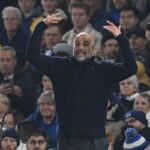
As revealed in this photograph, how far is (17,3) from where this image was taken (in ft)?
57.3

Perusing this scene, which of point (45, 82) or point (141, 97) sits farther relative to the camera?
point (45, 82)

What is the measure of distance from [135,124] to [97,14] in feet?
10.8

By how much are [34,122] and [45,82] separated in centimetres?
87

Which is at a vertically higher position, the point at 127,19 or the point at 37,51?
the point at 37,51

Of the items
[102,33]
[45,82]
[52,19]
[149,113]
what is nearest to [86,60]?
[52,19]

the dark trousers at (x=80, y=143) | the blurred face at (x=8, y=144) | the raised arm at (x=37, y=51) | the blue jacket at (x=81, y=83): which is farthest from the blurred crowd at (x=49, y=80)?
the raised arm at (x=37, y=51)

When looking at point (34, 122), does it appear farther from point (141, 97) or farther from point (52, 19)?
point (52, 19)

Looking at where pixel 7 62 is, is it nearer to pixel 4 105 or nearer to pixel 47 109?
pixel 4 105

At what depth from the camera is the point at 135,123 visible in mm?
12805

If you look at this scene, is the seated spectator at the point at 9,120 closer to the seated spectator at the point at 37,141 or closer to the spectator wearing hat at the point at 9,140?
the spectator wearing hat at the point at 9,140

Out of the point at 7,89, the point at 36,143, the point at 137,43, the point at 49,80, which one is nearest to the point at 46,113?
the point at 49,80

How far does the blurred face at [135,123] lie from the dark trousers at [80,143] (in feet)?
7.80

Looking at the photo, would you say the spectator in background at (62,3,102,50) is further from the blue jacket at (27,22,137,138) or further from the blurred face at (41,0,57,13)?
the blue jacket at (27,22,137,138)

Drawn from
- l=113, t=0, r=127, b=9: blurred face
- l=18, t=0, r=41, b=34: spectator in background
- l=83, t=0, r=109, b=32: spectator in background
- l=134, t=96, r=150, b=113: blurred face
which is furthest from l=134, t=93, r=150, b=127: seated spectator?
l=18, t=0, r=41, b=34: spectator in background
